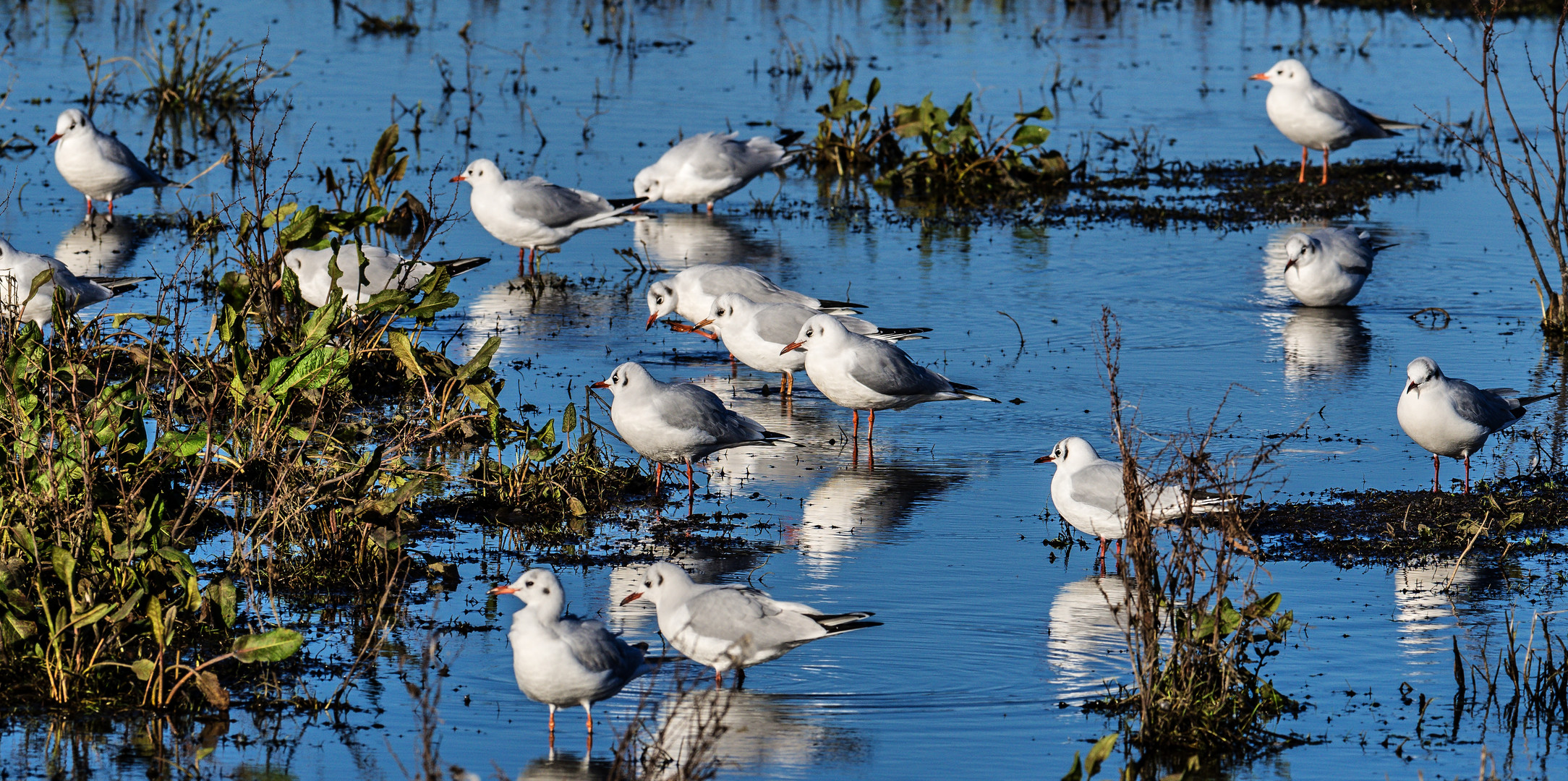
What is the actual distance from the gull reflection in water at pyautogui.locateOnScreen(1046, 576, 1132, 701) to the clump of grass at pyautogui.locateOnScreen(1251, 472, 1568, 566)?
3.12 ft

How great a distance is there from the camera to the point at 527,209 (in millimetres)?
14773

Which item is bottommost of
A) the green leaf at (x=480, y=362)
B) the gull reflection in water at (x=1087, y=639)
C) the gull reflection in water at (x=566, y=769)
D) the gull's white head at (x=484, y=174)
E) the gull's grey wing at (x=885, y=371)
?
the gull reflection in water at (x=566, y=769)

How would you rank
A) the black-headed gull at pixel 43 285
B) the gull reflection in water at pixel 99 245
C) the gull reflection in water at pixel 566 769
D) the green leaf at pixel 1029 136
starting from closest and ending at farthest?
1. the gull reflection in water at pixel 566 769
2. the black-headed gull at pixel 43 285
3. the gull reflection in water at pixel 99 245
4. the green leaf at pixel 1029 136

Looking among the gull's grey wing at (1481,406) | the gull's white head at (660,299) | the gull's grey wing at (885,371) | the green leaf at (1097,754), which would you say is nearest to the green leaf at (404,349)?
the gull's grey wing at (885,371)

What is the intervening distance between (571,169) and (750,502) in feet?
33.6

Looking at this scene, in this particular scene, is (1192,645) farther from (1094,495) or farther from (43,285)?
(43,285)

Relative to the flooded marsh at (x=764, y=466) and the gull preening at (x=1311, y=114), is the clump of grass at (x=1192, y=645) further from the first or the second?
the gull preening at (x=1311, y=114)

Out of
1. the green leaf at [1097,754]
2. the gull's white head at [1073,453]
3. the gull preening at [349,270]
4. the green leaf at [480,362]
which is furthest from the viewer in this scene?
the gull preening at [349,270]

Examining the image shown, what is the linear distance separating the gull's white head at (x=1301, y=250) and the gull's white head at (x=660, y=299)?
466cm

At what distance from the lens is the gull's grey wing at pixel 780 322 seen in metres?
11.1

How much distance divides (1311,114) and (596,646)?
48.1 ft

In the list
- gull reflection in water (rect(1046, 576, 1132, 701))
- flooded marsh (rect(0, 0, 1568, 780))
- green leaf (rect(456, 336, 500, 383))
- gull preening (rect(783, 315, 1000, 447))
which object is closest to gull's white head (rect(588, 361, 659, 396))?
flooded marsh (rect(0, 0, 1568, 780))

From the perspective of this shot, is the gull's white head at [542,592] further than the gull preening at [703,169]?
No

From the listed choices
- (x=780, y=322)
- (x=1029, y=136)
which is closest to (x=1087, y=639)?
(x=780, y=322)
